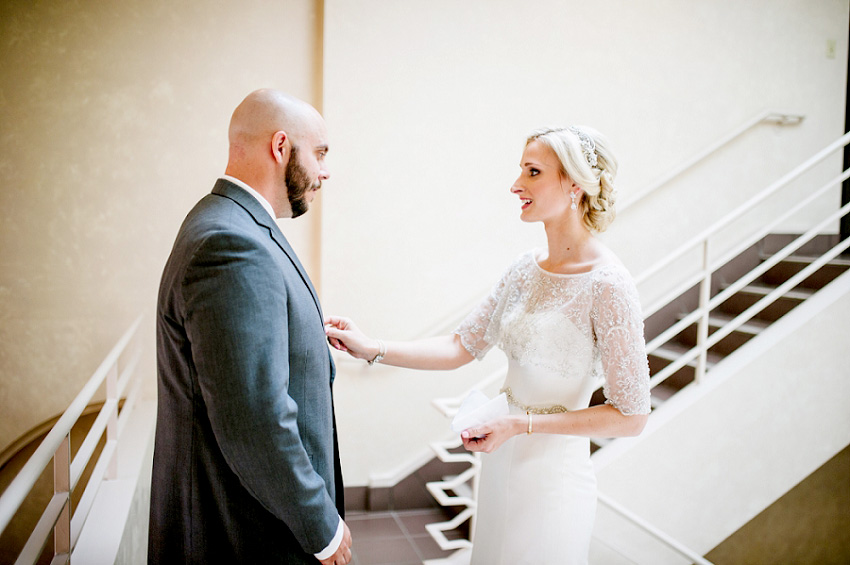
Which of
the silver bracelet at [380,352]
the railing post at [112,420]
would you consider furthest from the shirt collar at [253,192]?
the railing post at [112,420]

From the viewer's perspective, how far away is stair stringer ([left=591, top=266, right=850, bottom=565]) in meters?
2.87

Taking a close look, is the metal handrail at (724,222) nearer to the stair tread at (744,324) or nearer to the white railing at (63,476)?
the stair tread at (744,324)

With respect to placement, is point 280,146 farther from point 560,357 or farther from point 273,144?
point 560,357

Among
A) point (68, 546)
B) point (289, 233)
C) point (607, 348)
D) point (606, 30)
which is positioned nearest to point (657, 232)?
point (606, 30)

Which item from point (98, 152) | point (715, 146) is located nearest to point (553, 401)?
point (98, 152)

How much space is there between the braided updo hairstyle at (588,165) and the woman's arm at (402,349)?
602 mm

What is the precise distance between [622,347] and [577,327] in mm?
146

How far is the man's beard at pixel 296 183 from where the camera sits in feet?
4.75

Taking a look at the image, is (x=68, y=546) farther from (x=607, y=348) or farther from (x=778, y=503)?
(x=778, y=503)

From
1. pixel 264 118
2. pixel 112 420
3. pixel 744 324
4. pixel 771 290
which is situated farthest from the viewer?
pixel 771 290

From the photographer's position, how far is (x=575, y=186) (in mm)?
1780

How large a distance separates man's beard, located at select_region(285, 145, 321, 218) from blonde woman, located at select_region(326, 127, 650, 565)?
19.4 inches

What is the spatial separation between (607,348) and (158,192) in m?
2.73

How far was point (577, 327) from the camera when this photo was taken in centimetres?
173
